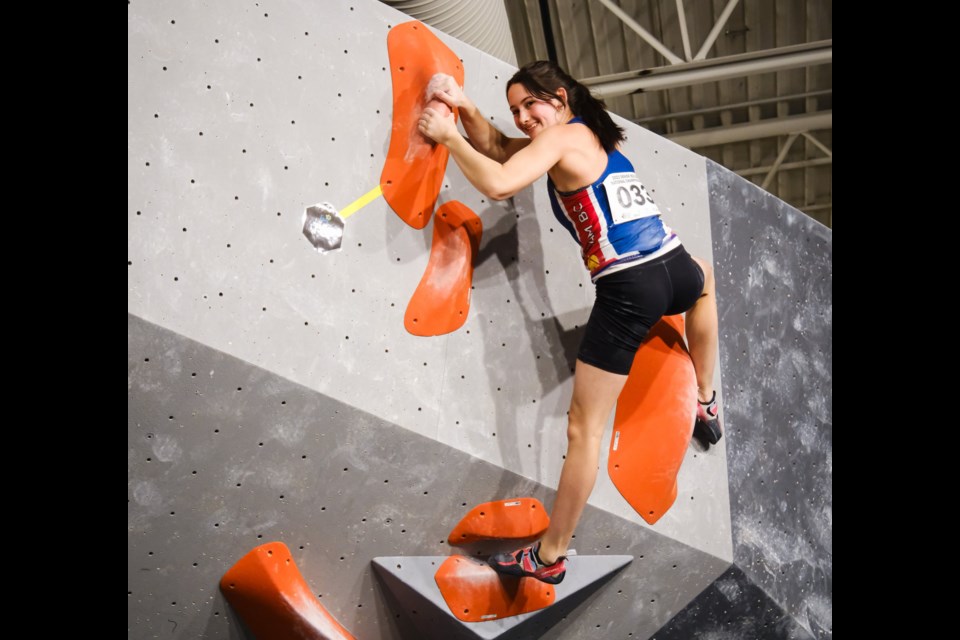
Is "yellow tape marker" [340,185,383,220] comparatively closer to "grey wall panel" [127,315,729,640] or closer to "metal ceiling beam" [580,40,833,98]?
"grey wall panel" [127,315,729,640]

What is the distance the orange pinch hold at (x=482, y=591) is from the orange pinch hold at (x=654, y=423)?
0.40 m

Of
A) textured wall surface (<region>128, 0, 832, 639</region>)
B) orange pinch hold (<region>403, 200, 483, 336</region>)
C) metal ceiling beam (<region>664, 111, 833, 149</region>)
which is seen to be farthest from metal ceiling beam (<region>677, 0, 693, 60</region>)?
orange pinch hold (<region>403, 200, 483, 336</region>)

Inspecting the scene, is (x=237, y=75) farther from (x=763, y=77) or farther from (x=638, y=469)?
(x=763, y=77)

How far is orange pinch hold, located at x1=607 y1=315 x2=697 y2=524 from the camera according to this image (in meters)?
2.54

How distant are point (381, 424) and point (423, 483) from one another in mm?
201

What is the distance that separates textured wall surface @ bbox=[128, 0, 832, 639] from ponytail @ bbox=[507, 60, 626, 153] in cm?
15

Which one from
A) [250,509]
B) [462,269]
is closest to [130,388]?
[250,509]

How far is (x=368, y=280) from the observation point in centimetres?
221

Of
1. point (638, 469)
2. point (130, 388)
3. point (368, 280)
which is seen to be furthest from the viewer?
point (638, 469)

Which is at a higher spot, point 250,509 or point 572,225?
point 572,225

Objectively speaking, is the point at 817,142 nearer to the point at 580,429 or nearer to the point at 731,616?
the point at 731,616

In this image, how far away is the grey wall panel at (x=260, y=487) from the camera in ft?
6.42

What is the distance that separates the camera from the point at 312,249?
2135 mm

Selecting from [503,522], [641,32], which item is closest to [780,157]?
[641,32]
